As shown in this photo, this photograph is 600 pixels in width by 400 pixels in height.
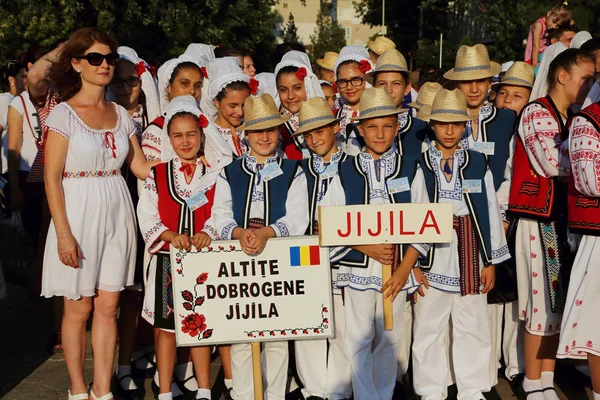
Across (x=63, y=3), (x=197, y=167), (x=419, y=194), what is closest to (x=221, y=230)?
(x=197, y=167)

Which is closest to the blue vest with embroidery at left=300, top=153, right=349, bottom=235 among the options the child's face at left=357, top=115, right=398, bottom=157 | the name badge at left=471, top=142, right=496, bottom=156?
the child's face at left=357, top=115, right=398, bottom=157

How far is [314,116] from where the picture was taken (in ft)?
16.4

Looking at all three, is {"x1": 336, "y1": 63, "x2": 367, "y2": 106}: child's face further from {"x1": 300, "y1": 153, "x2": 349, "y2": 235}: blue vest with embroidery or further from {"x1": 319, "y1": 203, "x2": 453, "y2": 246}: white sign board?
{"x1": 319, "y1": 203, "x2": 453, "y2": 246}: white sign board

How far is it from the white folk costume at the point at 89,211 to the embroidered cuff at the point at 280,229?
101cm

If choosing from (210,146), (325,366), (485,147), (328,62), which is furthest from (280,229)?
(328,62)

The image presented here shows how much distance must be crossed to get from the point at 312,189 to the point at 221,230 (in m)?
0.66

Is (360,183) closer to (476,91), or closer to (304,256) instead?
(304,256)

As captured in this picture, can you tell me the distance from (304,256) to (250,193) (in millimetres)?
641

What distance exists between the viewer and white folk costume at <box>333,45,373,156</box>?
564cm

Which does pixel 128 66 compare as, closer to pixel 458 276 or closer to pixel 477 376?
pixel 458 276

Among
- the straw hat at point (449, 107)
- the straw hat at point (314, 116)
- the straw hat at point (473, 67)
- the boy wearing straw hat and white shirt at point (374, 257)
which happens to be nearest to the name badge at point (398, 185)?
the boy wearing straw hat and white shirt at point (374, 257)

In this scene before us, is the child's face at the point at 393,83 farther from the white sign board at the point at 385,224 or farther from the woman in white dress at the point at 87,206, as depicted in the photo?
the woman in white dress at the point at 87,206

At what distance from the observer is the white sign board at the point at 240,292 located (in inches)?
174

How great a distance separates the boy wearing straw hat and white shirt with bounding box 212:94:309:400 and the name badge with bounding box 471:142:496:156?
1317mm
